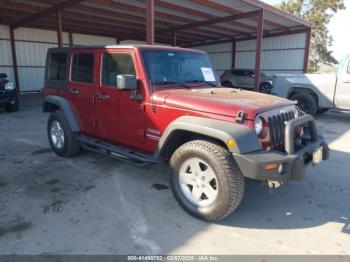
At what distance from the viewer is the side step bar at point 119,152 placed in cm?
374

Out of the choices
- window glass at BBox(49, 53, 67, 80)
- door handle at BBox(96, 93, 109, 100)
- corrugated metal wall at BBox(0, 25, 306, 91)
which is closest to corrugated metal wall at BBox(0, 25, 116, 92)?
corrugated metal wall at BBox(0, 25, 306, 91)

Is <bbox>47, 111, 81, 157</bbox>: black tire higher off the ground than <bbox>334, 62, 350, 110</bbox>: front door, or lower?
lower

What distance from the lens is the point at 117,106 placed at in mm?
4051

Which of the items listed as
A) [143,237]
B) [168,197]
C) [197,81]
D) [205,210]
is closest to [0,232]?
[143,237]

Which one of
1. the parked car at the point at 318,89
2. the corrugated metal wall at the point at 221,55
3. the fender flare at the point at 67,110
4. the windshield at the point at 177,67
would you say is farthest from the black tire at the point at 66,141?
the corrugated metal wall at the point at 221,55

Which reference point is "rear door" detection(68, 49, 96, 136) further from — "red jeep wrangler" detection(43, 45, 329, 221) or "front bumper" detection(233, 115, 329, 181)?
"front bumper" detection(233, 115, 329, 181)

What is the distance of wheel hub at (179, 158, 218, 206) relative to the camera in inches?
123

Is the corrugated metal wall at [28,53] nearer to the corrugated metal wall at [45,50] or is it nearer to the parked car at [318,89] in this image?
the corrugated metal wall at [45,50]

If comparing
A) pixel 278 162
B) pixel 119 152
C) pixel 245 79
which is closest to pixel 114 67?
pixel 119 152

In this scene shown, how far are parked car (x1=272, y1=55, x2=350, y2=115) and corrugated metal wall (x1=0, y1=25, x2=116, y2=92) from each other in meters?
13.3

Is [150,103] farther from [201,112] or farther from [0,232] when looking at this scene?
[0,232]

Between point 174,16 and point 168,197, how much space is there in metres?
11.6

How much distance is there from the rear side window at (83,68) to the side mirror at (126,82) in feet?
3.73

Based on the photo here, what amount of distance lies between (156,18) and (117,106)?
1121 cm
